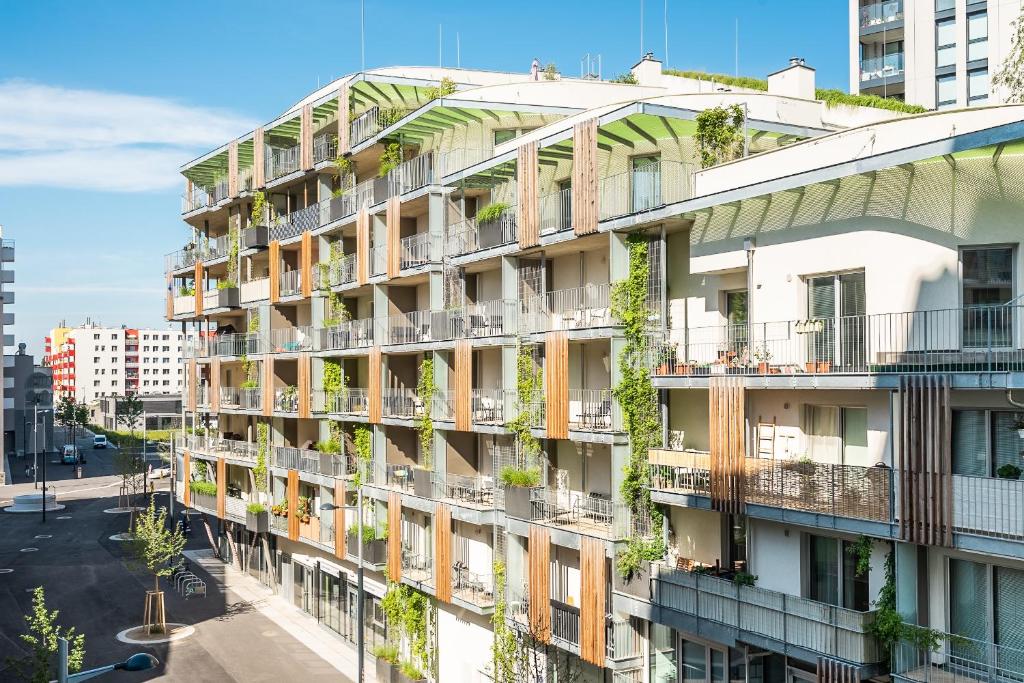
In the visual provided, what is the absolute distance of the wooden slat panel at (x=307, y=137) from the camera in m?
44.0

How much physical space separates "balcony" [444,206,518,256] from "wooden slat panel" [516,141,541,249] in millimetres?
1142

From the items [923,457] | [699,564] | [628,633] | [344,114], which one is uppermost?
[344,114]

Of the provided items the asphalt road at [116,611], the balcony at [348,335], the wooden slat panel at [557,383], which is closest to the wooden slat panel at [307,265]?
the balcony at [348,335]

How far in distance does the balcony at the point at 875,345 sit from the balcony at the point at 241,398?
28.6 meters

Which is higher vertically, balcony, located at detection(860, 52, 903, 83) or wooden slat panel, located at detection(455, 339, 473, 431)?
balcony, located at detection(860, 52, 903, 83)

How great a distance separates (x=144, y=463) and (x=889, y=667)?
60313 millimetres

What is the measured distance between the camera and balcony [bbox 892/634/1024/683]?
1761 cm

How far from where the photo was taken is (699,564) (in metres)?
24.7

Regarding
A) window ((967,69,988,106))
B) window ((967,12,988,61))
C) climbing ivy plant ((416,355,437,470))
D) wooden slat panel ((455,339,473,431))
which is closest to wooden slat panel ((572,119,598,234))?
wooden slat panel ((455,339,473,431))

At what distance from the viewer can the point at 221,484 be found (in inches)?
2002

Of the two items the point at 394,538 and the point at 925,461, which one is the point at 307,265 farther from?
the point at 925,461

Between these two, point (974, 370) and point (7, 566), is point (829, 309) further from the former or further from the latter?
point (7, 566)

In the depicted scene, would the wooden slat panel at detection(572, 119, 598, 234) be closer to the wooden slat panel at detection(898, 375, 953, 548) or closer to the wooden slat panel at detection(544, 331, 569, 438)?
the wooden slat panel at detection(544, 331, 569, 438)

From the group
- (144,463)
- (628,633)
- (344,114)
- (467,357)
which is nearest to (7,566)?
(144,463)
